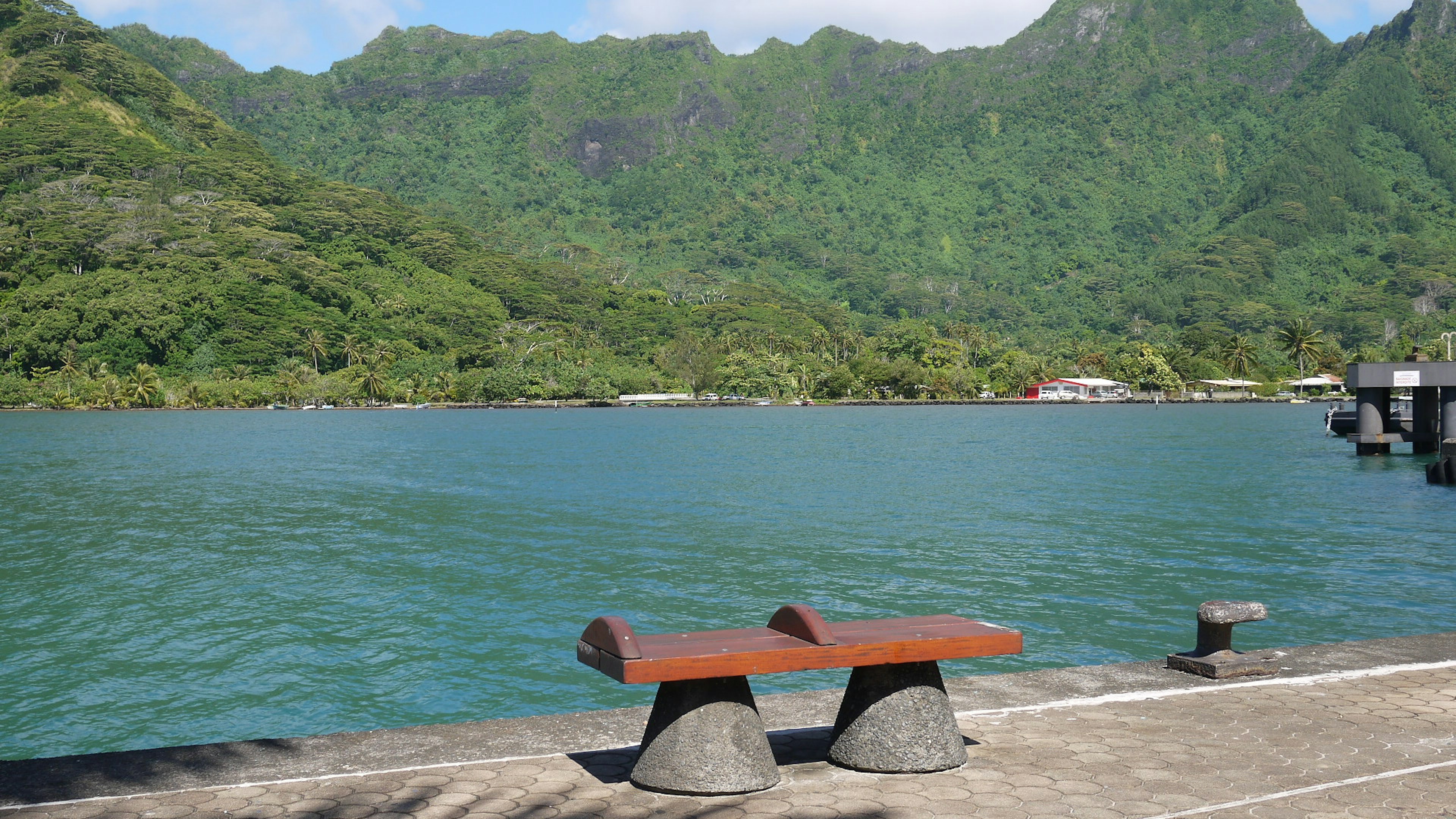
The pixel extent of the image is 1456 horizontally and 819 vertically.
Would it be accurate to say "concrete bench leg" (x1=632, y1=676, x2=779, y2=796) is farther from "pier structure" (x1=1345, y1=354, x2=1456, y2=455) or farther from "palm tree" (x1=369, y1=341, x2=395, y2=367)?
"palm tree" (x1=369, y1=341, x2=395, y2=367)

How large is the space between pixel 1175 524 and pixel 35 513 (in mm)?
34790

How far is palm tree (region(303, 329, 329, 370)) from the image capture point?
625 feet

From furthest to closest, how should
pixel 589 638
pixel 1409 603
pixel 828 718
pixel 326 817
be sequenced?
pixel 1409 603 < pixel 828 718 < pixel 589 638 < pixel 326 817

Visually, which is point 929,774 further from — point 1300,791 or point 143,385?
point 143,385

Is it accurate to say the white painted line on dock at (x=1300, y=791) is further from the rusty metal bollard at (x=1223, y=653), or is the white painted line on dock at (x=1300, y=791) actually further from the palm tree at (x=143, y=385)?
the palm tree at (x=143, y=385)

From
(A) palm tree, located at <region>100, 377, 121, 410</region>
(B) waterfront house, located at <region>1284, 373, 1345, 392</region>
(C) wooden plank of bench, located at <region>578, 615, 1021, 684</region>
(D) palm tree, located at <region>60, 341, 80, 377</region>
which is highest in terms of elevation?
(D) palm tree, located at <region>60, 341, 80, 377</region>

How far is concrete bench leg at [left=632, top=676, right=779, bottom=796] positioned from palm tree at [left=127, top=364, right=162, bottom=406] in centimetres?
18458

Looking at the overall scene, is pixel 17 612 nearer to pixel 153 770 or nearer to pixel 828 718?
pixel 153 770

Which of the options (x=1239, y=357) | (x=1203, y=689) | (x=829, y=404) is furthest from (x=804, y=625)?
(x=1239, y=357)

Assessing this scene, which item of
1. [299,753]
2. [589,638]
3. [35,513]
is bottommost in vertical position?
[35,513]

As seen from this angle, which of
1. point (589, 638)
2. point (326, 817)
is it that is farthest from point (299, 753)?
point (589, 638)

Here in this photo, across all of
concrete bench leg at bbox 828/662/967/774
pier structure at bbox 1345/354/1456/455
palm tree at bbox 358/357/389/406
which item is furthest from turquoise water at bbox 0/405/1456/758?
palm tree at bbox 358/357/389/406

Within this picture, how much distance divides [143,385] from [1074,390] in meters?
150

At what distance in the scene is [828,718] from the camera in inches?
Result: 313
